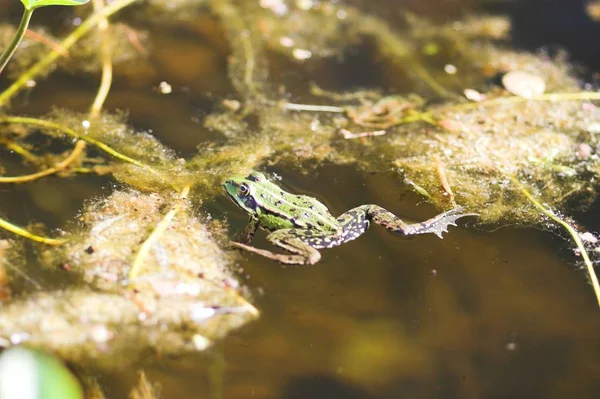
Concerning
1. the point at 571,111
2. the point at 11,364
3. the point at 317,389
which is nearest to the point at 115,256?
the point at 317,389

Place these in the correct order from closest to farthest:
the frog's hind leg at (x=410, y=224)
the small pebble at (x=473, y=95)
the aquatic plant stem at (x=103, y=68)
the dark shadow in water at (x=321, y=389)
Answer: the dark shadow in water at (x=321, y=389) → the frog's hind leg at (x=410, y=224) → the aquatic plant stem at (x=103, y=68) → the small pebble at (x=473, y=95)

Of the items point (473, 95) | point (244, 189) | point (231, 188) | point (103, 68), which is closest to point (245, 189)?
point (244, 189)

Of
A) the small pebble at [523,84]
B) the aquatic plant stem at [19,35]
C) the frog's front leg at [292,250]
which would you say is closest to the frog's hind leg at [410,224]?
the frog's front leg at [292,250]

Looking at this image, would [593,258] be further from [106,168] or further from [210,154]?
[106,168]

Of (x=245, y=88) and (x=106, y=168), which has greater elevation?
(x=245, y=88)

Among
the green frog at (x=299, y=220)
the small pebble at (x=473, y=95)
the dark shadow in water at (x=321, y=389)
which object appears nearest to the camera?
the dark shadow in water at (x=321, y=389)

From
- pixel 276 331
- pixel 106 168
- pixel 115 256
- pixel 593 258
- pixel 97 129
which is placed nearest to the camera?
pixel 276 331

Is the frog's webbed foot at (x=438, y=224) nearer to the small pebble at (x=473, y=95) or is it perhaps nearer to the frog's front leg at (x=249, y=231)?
the frog's front leg at (x=249, y=231)
